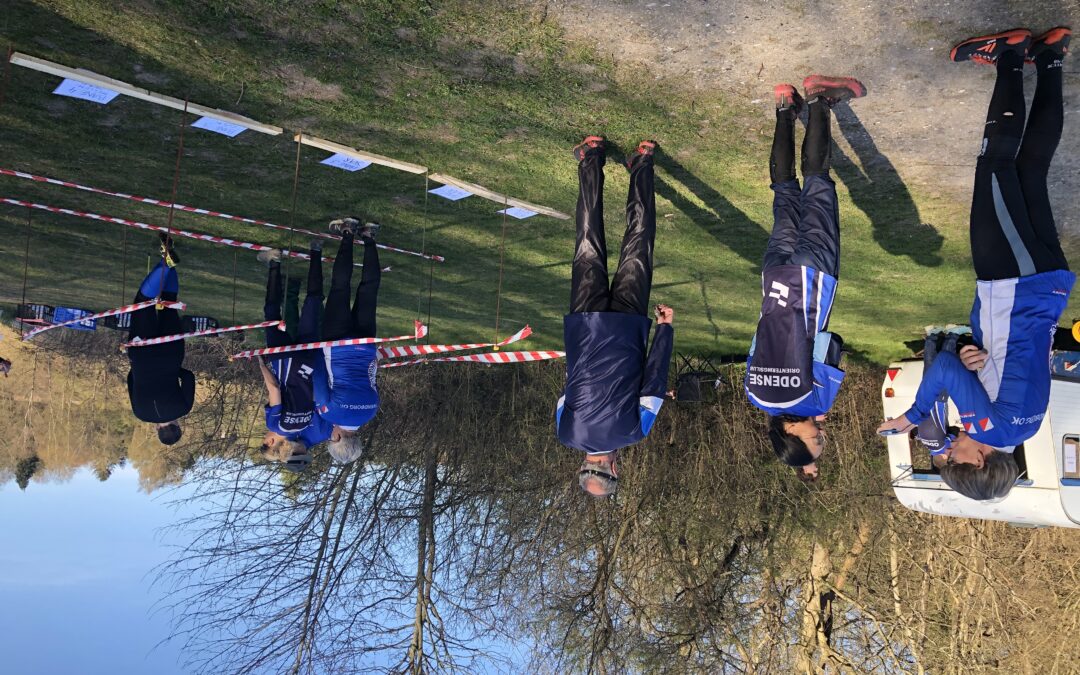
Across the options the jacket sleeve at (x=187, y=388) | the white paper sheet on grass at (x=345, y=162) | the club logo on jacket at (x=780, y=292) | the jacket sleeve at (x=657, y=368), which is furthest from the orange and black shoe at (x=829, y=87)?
the jacket sleeve at (x=187, y=388)

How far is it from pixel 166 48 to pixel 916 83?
18.9 ft

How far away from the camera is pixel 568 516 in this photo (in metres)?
13.1

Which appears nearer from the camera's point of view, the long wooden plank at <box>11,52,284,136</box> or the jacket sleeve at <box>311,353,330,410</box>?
the long wooden plank at <box>11,52,284,136</box>

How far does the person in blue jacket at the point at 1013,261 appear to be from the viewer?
4.56 meters

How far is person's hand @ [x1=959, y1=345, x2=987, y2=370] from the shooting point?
15.3ft

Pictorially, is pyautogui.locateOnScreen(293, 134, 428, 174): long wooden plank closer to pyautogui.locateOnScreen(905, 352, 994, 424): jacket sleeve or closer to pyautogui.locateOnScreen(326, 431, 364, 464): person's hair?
pyautogui.locateOnScreen(326, 431, 364, 464): person's hair

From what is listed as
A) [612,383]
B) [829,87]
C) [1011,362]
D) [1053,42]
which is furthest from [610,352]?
[1053,42]

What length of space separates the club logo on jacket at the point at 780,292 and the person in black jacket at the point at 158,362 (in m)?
5.80

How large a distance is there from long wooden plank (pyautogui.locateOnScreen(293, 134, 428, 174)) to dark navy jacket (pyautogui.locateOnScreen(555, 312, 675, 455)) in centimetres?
267

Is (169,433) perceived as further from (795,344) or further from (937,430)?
(937,430)

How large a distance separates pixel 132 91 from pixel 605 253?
4.14 m

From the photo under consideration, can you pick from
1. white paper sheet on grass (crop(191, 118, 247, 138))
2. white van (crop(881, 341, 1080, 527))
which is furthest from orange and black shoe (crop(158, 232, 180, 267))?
white van (crop(881, 341, 1080, 527))

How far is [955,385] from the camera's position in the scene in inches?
187

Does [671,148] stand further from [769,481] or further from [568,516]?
[568,516]
